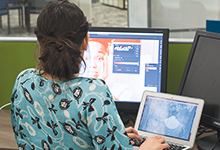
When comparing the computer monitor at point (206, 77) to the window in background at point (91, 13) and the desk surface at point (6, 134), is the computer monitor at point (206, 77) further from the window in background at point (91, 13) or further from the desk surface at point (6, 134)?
the window in background at point (91, 13)

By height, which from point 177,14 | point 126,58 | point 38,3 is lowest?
point 126,58

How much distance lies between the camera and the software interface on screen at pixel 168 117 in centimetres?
92

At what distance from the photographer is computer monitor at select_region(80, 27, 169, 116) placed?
1096mm

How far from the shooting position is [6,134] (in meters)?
1.06

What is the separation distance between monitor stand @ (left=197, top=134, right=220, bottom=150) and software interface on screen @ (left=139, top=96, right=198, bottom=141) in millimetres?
68

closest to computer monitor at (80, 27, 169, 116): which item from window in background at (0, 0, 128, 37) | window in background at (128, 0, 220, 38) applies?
window in background at (128, 0, 220, 38)

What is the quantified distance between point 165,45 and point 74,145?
0.65 m

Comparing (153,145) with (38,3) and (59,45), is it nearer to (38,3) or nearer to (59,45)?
(59,45)

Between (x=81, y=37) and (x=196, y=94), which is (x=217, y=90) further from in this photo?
(x=81, y=37)

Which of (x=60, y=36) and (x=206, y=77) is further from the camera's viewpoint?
(x=206, y=77)

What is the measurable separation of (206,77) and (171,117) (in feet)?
0.71

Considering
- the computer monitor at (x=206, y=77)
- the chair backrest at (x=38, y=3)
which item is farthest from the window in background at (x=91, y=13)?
the computer monitor at (x=206, y=77)

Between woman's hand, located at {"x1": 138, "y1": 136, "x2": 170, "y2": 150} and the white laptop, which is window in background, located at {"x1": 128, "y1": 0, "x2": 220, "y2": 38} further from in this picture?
woman's hand, located at {"x1": 138, "y1": 136, "x2": 170, "y2": 150}

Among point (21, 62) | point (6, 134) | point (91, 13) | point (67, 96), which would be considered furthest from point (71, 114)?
point (91, 13)
